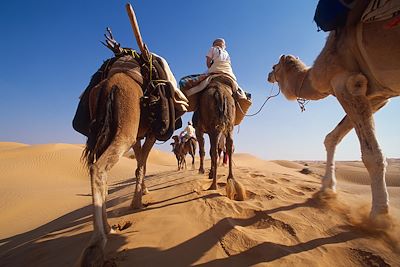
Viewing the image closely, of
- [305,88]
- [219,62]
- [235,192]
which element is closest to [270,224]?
[235,192]

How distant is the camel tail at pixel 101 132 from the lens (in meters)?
2.59

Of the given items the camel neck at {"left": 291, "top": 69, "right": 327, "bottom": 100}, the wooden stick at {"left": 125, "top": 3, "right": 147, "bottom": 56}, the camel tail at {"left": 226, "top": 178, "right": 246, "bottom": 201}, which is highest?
the wooden stick at {"left": 125, "top": 3, "right": 147, "bottom": 56}

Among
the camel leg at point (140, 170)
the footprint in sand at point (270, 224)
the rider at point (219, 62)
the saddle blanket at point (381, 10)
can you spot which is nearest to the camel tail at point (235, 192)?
the footprint in sand at point (270, 224)

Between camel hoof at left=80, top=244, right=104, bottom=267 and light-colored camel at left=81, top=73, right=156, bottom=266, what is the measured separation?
0.02m

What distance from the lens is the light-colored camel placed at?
2.27 m

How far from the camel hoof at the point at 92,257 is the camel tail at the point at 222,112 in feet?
10.3

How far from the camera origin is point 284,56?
4.89 metres

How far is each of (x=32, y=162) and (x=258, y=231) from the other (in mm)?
26778

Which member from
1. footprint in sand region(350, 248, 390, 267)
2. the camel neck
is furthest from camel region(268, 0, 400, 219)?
footprint in sand region(350, 248, 390, 267)

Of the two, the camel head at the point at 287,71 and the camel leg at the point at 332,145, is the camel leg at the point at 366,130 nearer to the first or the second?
the camel leg at the point at 332,145

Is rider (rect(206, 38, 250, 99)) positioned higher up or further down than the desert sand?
higher up

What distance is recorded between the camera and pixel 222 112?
4691 millimetres

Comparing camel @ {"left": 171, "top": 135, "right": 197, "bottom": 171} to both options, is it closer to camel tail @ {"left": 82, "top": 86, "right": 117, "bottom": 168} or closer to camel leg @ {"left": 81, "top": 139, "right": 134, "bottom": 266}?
camel tail @ {"left": 82, "top": 86, "right": 117, "bottom": 168}

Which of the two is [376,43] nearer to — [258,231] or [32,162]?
[258,231]
